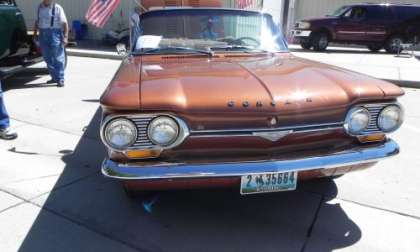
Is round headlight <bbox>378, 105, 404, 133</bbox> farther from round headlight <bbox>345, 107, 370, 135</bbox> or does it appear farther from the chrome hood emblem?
the chrome hood emblem

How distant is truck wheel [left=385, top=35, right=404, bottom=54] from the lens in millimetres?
15906

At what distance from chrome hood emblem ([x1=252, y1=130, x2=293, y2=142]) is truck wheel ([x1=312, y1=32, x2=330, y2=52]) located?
47.0 ft

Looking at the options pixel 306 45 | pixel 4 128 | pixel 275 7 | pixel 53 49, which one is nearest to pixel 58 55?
pixel 53 49

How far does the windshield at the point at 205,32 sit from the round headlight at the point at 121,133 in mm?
1385

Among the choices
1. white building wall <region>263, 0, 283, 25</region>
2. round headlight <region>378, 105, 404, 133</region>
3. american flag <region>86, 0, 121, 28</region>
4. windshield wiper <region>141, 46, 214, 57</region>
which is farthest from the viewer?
white building wall <region>263, 0, 283, 25</region>

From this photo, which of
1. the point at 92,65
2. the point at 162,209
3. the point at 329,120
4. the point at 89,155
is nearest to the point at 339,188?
the point at 329,120

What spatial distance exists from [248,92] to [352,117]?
2.46 feet

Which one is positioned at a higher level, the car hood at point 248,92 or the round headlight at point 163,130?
the car hood at point 248,92

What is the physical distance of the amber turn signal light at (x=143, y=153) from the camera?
2691 mm

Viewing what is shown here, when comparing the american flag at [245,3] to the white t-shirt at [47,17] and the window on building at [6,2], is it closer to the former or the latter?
the white t-shirt at [47,17]

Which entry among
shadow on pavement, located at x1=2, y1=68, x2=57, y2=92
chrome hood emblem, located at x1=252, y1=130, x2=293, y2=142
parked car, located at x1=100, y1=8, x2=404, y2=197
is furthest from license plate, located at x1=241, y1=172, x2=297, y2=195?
shadow on pavement, located at x1=2, y1=68, x2=57, y2=92

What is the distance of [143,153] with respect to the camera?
2699 mm

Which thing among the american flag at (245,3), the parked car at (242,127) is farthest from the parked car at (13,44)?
the american flag at (245,3)

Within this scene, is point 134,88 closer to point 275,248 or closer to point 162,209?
point 162,209
